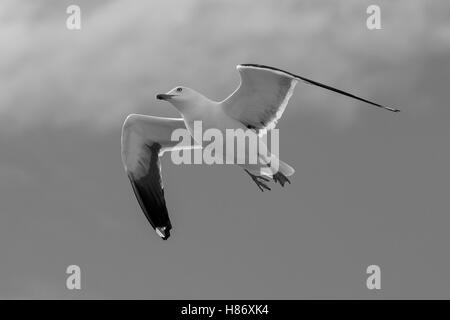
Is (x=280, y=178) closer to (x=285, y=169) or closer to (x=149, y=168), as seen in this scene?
(x=285, y=169)

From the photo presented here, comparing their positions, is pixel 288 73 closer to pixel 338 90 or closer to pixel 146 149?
pixel 338 90

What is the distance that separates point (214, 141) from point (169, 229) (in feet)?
6.58

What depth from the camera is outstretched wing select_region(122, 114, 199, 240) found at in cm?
1160

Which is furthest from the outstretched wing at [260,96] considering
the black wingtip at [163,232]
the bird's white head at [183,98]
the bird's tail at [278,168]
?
the black wingtip at [163,232]

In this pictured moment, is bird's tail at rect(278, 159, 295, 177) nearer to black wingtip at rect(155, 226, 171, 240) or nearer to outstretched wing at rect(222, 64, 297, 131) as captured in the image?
outstretched wing at rect(222, 64, 297, 131)

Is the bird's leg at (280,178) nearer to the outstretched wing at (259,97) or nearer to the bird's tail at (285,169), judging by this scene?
the bird's tail at (285,169)

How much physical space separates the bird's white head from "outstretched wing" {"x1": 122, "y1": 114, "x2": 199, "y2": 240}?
1216 mm

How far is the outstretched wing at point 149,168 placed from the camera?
38.1 ft

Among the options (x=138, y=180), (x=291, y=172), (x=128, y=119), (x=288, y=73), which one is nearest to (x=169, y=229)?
(x=138, y=180)

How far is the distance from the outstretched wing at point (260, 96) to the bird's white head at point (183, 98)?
29cm

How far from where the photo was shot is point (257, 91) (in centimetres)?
1011

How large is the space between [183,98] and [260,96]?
846 mm

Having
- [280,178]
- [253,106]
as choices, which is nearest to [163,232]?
[280,178]

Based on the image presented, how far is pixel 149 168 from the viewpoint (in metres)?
11.8
